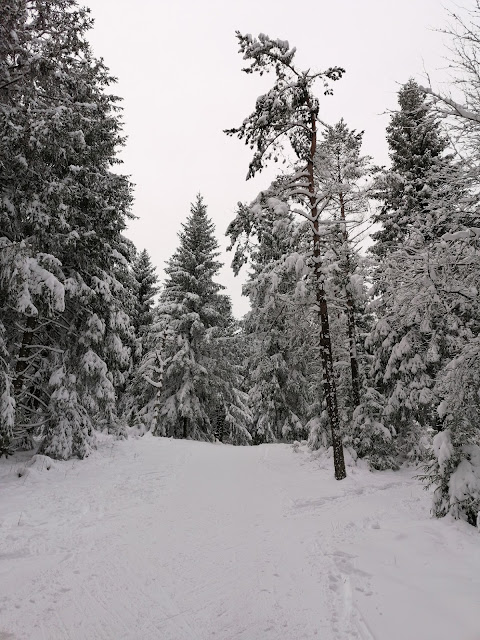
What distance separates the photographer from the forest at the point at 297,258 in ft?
20.8

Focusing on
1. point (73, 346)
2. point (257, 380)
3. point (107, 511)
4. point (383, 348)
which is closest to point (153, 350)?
point (257, 380)

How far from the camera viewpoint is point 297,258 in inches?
433

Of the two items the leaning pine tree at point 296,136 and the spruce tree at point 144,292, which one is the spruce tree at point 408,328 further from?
the spruce tree at point 144,292

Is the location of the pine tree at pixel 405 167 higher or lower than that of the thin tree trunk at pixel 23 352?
higher

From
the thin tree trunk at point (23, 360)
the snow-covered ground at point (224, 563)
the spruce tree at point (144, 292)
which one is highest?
Answer: the spruce tree at point (144, 292)

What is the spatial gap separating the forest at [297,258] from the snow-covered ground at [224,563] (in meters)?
1.46

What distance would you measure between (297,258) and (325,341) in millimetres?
2607

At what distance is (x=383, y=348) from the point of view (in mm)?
12773

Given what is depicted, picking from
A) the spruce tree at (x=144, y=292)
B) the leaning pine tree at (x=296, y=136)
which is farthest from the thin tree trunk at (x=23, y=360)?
the spruce tree at (x=144, y=292)

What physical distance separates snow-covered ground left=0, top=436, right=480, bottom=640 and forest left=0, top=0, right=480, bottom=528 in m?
1.46

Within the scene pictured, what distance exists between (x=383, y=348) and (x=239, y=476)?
6.32m

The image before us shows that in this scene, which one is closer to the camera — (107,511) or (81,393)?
(107,511)

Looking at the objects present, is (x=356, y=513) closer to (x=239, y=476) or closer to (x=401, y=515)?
(x=401, y=515)

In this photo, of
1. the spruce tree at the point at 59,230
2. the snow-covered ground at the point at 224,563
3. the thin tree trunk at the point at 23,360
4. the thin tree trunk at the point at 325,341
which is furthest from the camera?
the thin tree trunk at the point at 325,341
